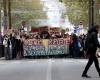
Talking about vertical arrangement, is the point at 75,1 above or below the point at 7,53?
above

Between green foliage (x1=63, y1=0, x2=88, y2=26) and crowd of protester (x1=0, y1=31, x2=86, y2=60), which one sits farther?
green foliage (x1=63, y1=0, x2=88, y2=26)

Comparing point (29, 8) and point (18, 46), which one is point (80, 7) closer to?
point (29, 8)

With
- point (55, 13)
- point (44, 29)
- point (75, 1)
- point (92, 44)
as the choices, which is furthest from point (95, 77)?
point (75, 1)

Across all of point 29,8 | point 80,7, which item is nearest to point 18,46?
point 29,8

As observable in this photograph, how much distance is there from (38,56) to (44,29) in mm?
4170

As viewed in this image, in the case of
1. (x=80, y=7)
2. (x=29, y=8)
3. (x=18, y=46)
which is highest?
(x=80, y=7)

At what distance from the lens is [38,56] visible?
109ft

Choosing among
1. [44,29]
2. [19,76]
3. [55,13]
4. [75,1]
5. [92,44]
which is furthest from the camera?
[75,1]

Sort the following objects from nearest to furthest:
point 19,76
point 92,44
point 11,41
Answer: point 92,44 < point 19,76 < point 11,41

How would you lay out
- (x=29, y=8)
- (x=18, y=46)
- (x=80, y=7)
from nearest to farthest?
1. (x=18, y=46)
2. (x=29, y=8)
3. (x=80, y=7)

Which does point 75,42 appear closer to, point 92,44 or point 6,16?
point 6,16

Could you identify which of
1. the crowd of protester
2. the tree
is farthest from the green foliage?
the crowd of protester

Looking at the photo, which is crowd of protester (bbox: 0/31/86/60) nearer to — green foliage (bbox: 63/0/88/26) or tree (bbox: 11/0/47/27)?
tree (bbox: 11/0/47/27)

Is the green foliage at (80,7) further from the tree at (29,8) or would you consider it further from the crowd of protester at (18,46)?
the crowd of protester at (18,46)
